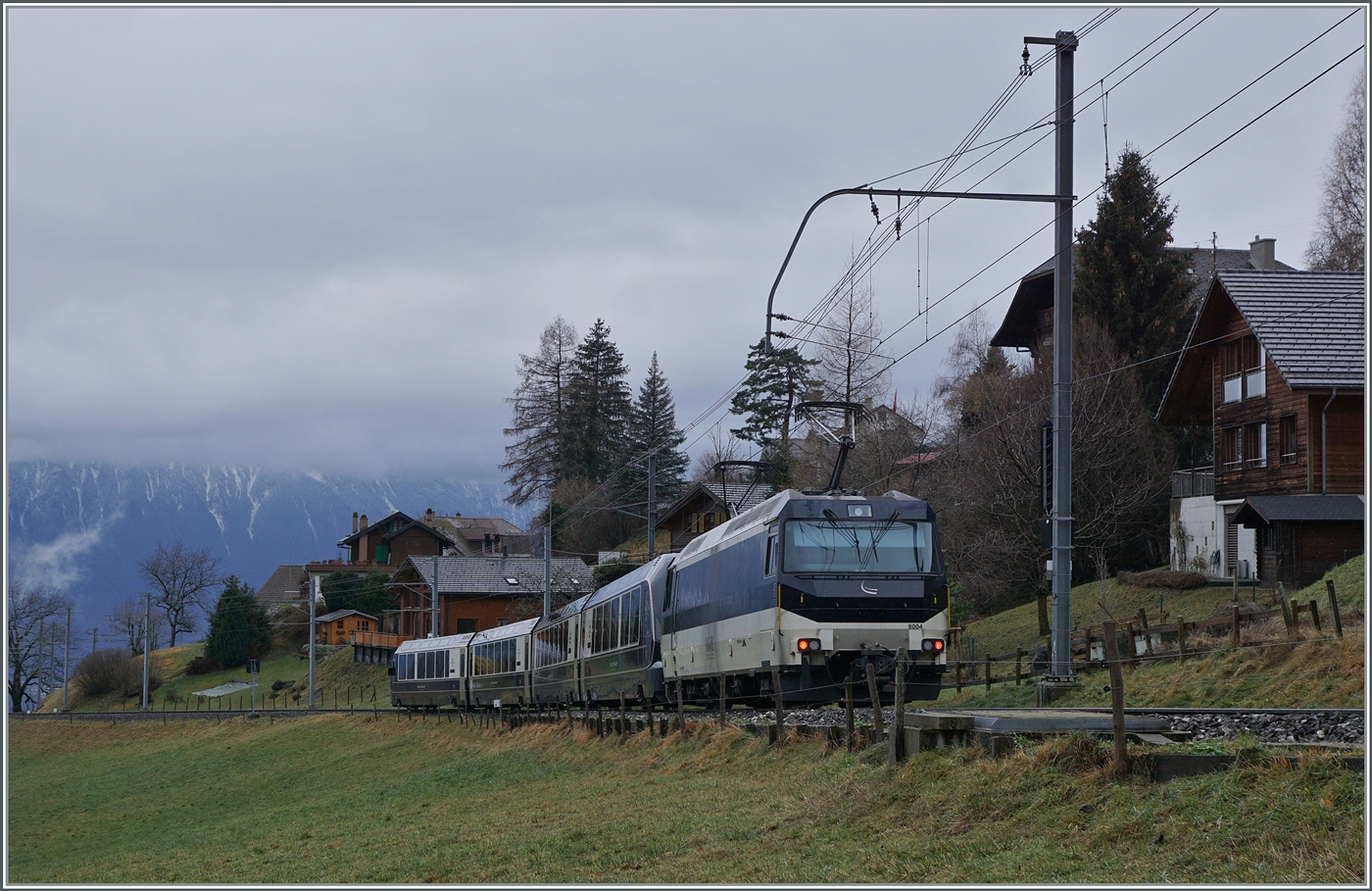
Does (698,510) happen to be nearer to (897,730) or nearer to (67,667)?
(67,667)

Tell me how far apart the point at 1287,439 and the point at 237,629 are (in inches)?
2960

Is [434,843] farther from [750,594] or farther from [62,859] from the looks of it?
[62,859]

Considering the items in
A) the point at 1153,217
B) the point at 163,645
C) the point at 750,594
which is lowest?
the point at 163,645

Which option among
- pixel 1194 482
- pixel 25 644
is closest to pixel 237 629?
pixel 25 644

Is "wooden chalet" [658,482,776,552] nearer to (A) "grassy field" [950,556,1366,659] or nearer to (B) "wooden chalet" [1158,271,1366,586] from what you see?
(A) "grassy field" [950,556,1366,659]

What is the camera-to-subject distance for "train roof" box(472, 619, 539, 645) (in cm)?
4225

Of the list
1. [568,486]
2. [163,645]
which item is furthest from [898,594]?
[163,645]

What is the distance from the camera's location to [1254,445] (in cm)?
3900

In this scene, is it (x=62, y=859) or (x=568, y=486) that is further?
(x=568, y=486)

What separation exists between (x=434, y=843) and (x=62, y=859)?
15.5 m

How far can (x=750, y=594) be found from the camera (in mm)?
21078

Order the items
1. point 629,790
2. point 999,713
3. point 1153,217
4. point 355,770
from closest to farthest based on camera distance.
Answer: point 999,713 → point 629,790 → point 355,770 → point 1153,217

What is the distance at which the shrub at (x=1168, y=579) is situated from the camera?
39.3m

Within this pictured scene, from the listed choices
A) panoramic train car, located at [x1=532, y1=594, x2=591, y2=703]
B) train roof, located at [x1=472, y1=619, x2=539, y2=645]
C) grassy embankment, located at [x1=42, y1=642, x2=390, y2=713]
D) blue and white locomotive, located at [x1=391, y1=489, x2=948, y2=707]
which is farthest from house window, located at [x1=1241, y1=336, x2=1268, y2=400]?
grassy embankment, located at [x1=42, y1=642, x2=390, y2=713]
